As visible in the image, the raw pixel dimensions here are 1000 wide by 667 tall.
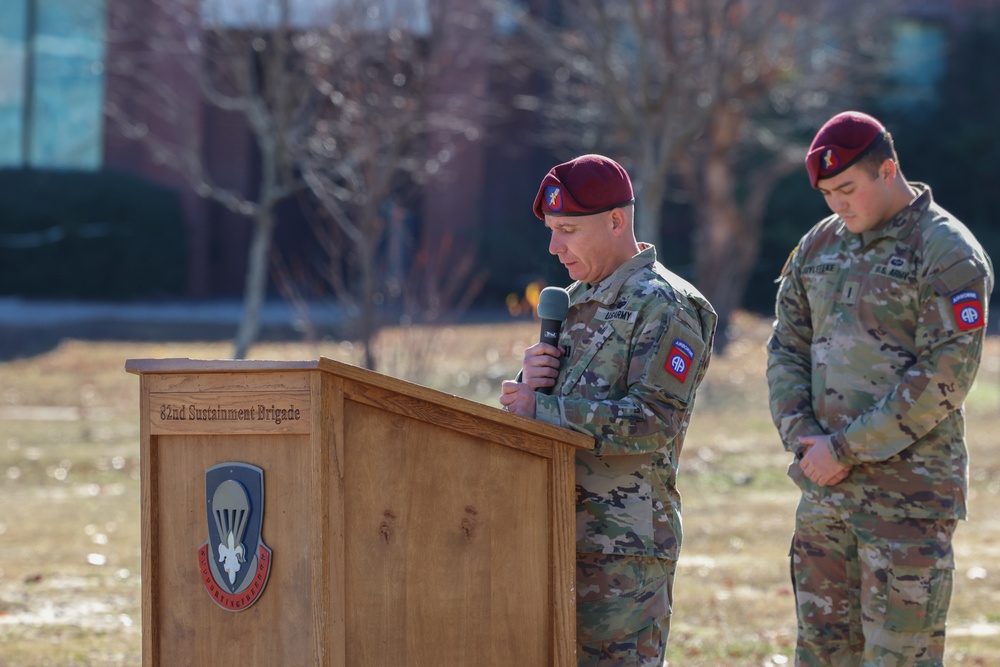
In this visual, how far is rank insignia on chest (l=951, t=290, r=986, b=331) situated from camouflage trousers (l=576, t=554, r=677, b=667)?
50.9 inches

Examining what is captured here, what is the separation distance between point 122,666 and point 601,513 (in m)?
3.11

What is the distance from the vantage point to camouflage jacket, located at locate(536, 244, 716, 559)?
144 inches

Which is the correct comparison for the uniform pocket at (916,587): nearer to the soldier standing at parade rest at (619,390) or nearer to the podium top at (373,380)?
the soldier standing at parade rest at (619,390)

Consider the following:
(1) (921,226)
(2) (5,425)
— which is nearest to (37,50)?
(2) (5,425)

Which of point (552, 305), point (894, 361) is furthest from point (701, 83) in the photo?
point (552, 305)

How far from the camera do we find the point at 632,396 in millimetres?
3676

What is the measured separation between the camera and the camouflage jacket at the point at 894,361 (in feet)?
14.1

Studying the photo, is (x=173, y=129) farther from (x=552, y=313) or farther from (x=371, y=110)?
(x=552, y=313)

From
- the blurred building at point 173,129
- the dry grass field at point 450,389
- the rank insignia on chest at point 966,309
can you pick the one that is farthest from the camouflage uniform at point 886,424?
the blurred building at point 173,129

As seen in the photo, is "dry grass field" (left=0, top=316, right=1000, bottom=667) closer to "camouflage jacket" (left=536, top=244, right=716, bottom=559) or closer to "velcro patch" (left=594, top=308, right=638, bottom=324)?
"camouflage jacket" (left=536, top=244, right=716, bottom=559)

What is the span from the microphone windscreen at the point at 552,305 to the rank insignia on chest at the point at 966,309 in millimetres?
1296

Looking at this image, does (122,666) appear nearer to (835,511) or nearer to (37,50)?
(835,511)

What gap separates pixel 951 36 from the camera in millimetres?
34219

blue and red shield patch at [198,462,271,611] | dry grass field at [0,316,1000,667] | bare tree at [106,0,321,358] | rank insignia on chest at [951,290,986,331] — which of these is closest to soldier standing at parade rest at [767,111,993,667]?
rank insignia on chest at [951,290,986,331]
